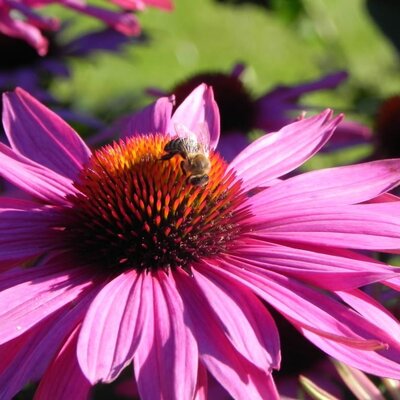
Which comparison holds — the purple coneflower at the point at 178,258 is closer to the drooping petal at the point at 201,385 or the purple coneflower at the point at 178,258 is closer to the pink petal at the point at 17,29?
the drooping petal at the point at 201,385

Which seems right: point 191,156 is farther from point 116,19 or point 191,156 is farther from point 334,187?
point 116,19

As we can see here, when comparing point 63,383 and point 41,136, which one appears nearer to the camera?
point 63,383

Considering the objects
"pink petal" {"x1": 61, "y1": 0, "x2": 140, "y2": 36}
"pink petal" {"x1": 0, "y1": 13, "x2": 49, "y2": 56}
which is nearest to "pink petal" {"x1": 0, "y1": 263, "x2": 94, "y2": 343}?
"pink petal" {"x1": 0, "y1": 13, "x2": 49, "y2": 56}

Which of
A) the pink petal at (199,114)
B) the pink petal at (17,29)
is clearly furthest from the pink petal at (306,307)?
the pink petal at (17,29)

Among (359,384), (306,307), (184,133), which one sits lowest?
(359,384)

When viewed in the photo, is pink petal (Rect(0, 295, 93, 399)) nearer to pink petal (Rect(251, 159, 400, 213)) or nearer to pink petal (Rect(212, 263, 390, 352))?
pink petal (Rect(212, 263, 390, 352))

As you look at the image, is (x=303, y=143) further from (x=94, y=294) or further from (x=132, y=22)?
(x=132, y=22)

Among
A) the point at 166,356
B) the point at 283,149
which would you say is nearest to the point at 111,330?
the point at 166,356
